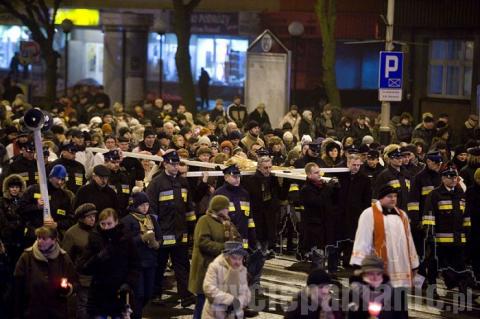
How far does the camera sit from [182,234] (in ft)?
47.1

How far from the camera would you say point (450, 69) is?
1378 inches

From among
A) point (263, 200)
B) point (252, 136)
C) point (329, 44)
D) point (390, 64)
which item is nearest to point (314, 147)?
point (263, 200)

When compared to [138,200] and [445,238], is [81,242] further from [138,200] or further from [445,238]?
[445,238]

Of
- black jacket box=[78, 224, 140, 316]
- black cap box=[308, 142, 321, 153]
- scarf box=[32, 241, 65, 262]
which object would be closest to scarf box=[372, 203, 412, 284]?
black jacket box=[78, 224, 140, 316]

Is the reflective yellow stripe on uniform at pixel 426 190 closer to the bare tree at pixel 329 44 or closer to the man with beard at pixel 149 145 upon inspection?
the man with beard at pixel 149 145

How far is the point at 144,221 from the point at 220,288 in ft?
6.83

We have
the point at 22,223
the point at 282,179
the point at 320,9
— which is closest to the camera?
the point at 22,223

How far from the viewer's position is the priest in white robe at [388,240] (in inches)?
463

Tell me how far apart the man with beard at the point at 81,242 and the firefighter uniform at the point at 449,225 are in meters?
4.74

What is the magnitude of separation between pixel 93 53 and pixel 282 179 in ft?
121

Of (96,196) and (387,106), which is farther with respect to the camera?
(387,106)

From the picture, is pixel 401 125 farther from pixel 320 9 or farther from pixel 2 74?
pixel 2 74

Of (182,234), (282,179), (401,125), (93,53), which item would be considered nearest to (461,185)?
(282,179)

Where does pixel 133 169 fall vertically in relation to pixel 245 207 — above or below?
above
